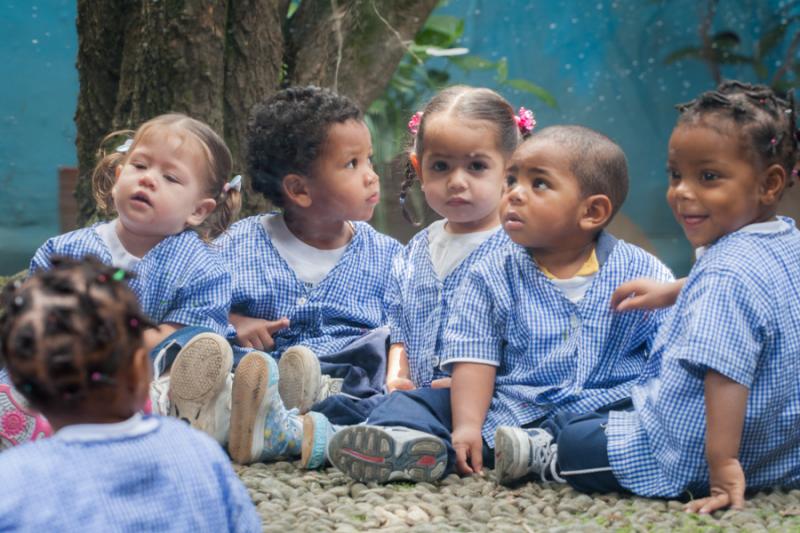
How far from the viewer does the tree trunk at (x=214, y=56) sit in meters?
5.30

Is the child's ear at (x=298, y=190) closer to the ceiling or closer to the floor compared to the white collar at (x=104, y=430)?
closer to the ceiling

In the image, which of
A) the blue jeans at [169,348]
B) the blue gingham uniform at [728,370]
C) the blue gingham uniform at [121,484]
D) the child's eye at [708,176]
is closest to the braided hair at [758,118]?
the child's eye at [708,176]

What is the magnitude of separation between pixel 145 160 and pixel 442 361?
127 cm

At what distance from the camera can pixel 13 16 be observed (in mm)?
10008

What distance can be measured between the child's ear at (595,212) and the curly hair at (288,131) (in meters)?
1.19

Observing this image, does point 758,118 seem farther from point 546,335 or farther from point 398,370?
point 398,370

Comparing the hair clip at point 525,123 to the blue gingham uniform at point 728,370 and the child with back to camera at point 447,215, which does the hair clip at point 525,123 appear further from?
the blue gingham uniform at point 728,370

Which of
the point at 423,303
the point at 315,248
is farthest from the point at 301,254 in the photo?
the point at 423,303

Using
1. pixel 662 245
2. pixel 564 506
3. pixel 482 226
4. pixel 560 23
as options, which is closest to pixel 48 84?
pixel 560 23

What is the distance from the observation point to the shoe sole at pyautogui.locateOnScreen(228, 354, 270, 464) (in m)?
3.54

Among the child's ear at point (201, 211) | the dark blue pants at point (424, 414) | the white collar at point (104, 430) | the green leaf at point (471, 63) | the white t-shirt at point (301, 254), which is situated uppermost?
the green leaf at point (471, 63)

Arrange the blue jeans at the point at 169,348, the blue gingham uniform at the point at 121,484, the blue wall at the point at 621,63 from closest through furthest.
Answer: the blue gingham uniform at the point at 121,484
the blue jeans at the point at 169,348
the blue wall at the point at 621,63

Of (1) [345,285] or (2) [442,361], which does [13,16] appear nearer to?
(1) [345,285]

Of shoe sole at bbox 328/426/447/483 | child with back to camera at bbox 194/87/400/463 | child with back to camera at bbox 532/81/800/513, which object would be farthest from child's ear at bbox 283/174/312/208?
child with back to camera at bbox 532/81/800/513
